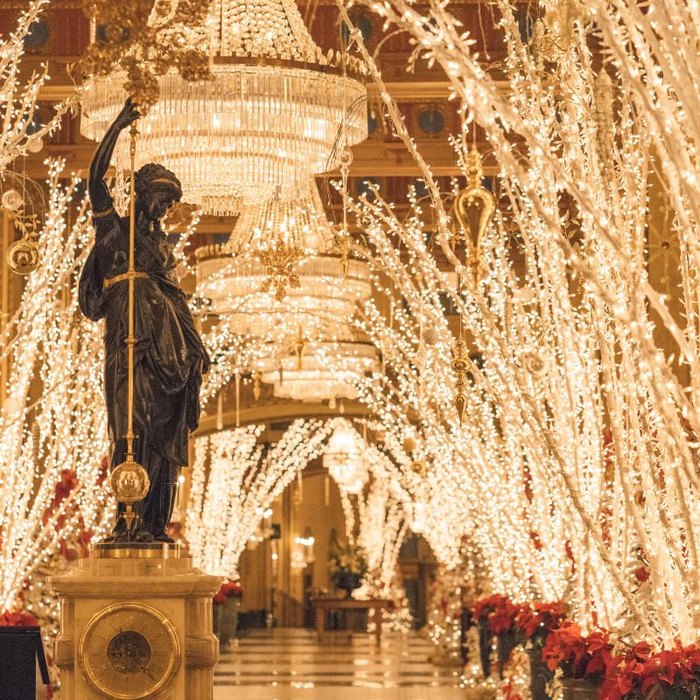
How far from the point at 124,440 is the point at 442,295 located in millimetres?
12463

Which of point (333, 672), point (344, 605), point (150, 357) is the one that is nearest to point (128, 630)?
point (150, 357)

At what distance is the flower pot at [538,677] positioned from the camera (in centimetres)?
932

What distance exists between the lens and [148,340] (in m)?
6.30

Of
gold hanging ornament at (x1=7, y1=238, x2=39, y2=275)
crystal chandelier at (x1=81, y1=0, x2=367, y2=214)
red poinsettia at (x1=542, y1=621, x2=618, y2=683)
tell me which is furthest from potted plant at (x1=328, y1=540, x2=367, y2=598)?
crystal chandelier at (x1=81, y1=0, x2=367, y2=214)

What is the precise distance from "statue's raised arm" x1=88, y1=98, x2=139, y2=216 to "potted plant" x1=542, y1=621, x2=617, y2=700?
2.98 m

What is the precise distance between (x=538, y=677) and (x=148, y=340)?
4.06 meters

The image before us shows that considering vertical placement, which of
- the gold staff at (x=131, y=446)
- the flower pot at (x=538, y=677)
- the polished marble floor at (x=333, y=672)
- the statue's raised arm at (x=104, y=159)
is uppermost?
the statue's raised arm at (x=104, y=159)

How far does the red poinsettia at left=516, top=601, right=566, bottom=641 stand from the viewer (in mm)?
9266

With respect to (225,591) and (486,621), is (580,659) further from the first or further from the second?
(225,591)

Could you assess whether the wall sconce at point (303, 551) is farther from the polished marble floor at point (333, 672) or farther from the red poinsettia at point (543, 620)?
the red poinsettia at point (543, 620)

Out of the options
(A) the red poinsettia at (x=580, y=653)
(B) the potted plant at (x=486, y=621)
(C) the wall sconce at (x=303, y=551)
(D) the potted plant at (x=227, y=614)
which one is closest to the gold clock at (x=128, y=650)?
(A) the red poinsettia at (x=580, y=653)

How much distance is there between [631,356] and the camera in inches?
235

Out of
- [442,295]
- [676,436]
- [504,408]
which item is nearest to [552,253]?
[504,408]

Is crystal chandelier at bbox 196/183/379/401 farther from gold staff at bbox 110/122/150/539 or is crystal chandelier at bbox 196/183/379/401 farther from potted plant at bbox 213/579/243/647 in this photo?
potted plant at bbox 213/579/243/647
